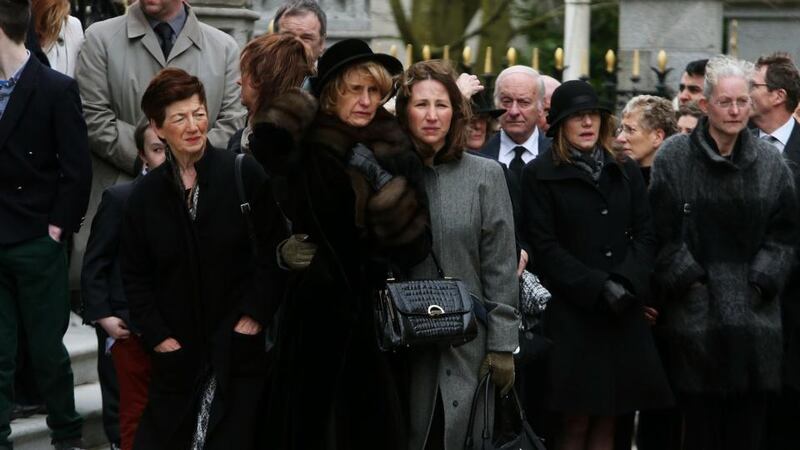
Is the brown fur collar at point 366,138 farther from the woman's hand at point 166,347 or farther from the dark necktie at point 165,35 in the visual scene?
the dark necktie at point 165,35

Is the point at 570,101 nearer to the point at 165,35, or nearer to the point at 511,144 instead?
the point at 511,144

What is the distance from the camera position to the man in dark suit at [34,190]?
29.4 ft

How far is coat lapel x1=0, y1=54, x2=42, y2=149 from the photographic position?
893cm

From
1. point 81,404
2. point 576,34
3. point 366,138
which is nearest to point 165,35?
point 81,404

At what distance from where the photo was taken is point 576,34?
57.9 feet

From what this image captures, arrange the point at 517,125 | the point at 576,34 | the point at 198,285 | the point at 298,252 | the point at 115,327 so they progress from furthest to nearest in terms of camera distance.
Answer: the point at 576,34 < the point at 517,125 < the point at 115,327 < the point at 198,285 < the point at 298,252

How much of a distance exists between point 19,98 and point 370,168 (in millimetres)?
2340

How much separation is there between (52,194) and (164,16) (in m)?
1.44

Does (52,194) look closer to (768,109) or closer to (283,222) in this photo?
(283,222)

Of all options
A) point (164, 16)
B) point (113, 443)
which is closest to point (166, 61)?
point (164, 16)

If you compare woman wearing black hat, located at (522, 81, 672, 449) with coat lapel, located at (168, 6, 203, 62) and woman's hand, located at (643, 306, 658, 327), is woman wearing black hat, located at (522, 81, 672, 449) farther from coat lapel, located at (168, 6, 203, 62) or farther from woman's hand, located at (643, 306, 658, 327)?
coat lapel, located at (168, 6, 203, 62)

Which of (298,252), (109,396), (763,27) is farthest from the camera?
(763,27)

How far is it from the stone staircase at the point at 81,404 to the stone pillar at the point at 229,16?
2214mm

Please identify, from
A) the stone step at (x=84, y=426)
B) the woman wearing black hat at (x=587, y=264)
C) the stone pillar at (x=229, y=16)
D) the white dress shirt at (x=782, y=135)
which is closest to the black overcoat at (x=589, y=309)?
the woman wearing black hat at (x=587, y=264)
